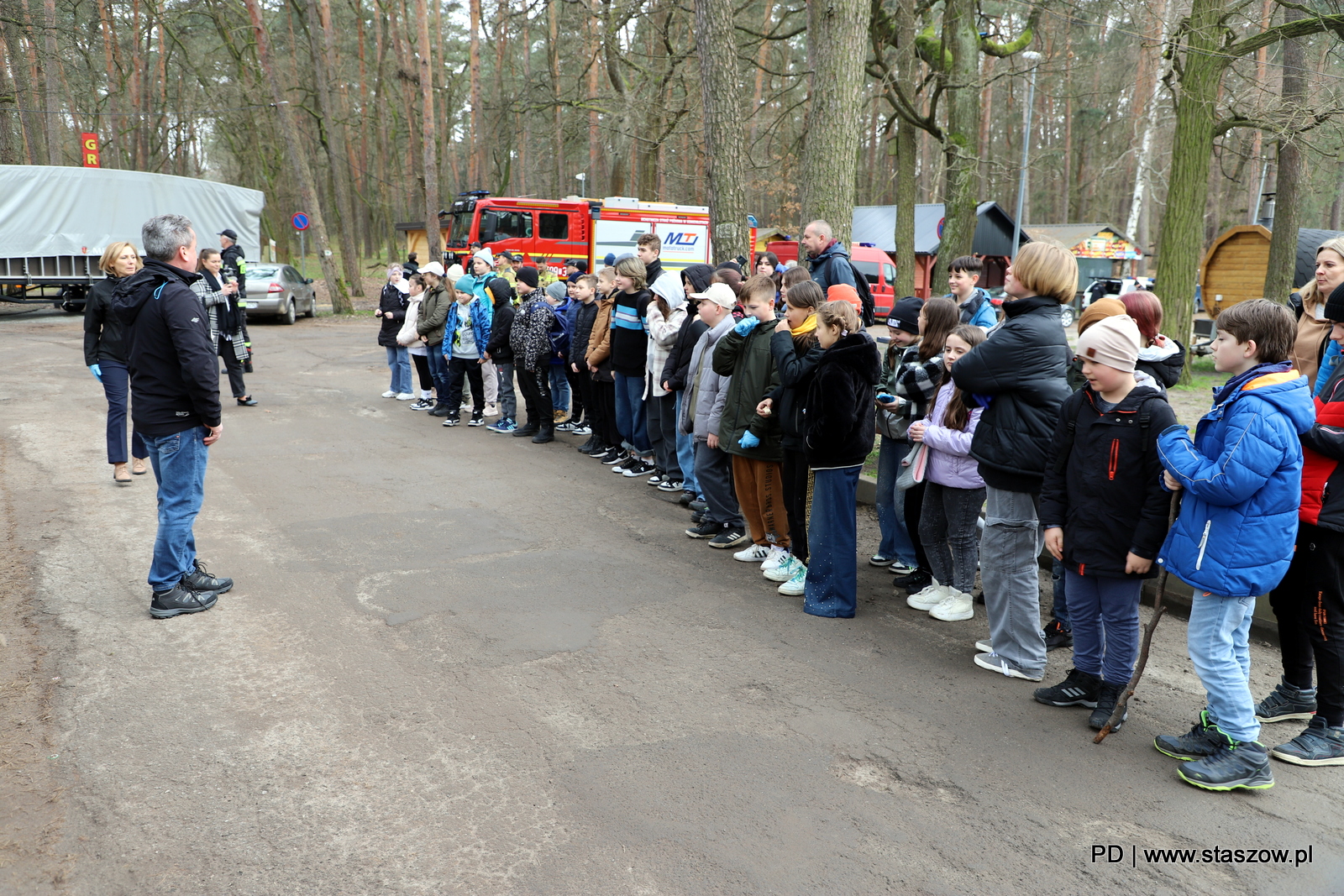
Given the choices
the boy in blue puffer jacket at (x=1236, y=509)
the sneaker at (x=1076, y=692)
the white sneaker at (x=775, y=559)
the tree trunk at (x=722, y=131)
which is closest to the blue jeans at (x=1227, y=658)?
the boy in blue puffer jacket at (x=1236, y=509)

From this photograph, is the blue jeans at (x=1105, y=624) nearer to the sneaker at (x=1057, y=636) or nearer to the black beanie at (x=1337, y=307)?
the sneaker at (x=1057, y=636)

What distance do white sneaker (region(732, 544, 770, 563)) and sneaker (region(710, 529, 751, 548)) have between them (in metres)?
0.26

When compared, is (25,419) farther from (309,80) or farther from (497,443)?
(309,80)

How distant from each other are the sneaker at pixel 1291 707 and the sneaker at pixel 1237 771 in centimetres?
62

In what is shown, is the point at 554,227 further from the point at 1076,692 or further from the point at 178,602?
the point at 1076,692

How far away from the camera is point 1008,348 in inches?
171

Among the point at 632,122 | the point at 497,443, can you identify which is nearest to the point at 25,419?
the point at 497,443

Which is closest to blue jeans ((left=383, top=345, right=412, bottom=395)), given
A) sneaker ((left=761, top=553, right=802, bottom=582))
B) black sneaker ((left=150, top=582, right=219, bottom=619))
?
black sneaker ((left=150, top=582, right=219, bottom=619))

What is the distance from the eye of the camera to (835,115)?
361 inches

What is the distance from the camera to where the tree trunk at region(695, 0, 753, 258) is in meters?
10.2

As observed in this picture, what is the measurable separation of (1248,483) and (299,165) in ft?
82.0

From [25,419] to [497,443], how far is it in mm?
5507

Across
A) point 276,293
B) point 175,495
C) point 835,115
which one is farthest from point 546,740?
point 276,293

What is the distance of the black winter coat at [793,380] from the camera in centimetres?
538
